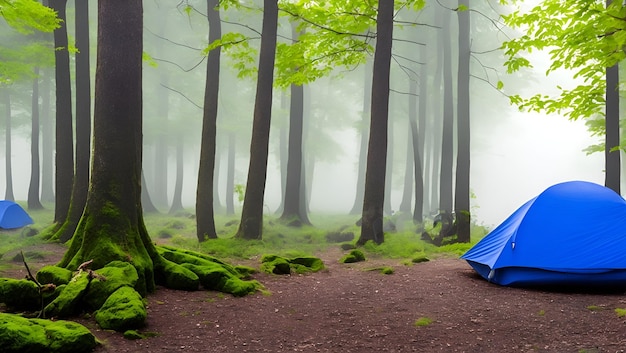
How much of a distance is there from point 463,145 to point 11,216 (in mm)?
14430

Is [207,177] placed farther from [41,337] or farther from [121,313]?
[41,337]

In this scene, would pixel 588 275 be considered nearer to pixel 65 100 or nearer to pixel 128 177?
pixel 128 177

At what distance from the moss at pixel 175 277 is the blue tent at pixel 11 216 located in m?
11.2

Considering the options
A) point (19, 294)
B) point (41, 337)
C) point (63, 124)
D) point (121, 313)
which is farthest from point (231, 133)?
point (41, 337)

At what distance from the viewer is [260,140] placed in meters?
12.4

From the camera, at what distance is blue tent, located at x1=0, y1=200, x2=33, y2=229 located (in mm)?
15055

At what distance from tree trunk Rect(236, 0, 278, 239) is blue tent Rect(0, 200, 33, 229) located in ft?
26.8

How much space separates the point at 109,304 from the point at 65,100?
9579 mm

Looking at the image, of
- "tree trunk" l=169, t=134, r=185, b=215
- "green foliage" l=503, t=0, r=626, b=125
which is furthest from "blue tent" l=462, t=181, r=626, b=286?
"tree trunk" l=169, t=134, r=185, b=215

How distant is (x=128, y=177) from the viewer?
659 centimetres

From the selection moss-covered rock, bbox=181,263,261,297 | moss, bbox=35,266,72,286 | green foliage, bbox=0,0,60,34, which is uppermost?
green foliage, bbox=0,0,60,34

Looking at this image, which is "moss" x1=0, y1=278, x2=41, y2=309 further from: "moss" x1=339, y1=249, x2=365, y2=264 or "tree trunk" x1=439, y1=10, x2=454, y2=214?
"tree trunk" x1=439, y1=10, x2=454, y2=214

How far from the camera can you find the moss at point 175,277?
21.6 feet

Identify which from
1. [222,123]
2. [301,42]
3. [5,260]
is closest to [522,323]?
[5,260]
